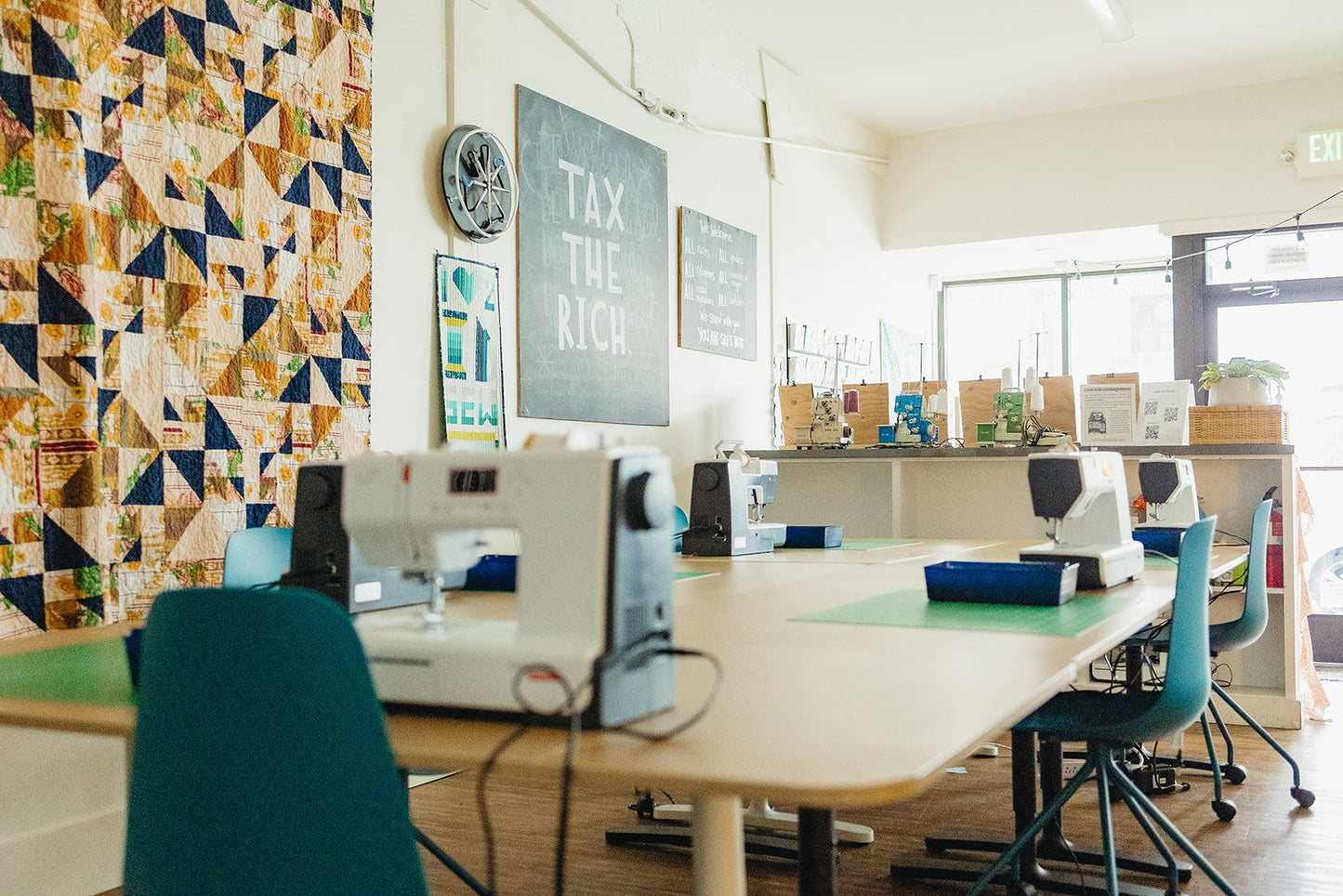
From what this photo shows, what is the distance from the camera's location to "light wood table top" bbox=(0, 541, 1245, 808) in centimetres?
98

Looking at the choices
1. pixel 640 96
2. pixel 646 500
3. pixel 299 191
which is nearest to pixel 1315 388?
pixel 640 96

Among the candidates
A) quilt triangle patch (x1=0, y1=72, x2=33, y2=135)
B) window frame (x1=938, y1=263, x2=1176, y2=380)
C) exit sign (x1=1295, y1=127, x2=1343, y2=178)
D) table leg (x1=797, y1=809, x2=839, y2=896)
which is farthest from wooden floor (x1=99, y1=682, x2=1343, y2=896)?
window frame (x1=938, y1=263, x2=1176, y2=380)

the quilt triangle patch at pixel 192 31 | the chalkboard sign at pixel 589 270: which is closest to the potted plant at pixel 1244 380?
the chalkboard sign at pixel 589 270

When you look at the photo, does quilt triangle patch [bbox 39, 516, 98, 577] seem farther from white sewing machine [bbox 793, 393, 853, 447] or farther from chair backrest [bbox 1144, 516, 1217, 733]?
white sewing machine [bbox 793, 393, 853, 447]

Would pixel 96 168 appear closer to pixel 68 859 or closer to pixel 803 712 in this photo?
pixel 68 859

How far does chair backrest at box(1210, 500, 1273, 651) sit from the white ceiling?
9.58 ft

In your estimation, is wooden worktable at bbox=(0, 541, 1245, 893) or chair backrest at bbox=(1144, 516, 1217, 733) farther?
chair backrest at bbox=(1144, 516, 1217, 733)

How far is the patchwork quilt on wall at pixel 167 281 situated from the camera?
8.40 feet

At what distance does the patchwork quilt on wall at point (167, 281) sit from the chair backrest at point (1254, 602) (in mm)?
2631

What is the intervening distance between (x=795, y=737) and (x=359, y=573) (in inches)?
28.1

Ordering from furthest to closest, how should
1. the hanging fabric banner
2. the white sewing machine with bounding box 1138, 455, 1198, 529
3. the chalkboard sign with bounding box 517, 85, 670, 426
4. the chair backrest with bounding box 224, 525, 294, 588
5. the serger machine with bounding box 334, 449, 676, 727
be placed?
the chalkboard sign with bounding box 517, 85, 670, 426, the hanging fabric banner, the white sewing machine with bounding box 1138, 455, 1198, 529, the chair backrest with bounding box 224, 525, 294, 588, the serger machine with bounding box 334, 449, 676, 727

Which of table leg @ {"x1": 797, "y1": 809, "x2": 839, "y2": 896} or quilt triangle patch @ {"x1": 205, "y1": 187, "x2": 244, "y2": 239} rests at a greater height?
quilt triangle patch @ {"x1": 205, "y1": 187, "x2": 244, "y2": 239}

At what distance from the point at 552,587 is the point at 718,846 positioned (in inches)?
11.6

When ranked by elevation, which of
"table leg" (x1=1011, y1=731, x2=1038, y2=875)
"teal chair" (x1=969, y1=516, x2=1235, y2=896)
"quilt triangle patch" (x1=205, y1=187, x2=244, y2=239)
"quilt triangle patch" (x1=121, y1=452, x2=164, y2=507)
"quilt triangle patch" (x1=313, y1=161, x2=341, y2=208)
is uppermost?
"quilt triangle patch" (x1=313, y1=161, x2=341, y2=208)
